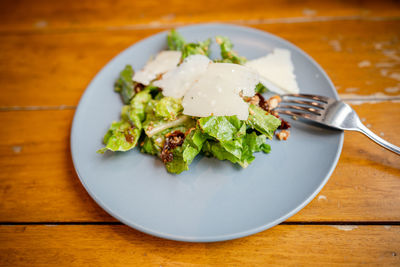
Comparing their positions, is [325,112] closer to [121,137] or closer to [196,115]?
[196,115]

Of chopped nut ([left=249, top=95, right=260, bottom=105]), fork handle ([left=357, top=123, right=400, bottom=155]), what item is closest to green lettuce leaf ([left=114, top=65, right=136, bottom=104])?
chopped nut ([left=249, top=95, right=260, bottom=105])

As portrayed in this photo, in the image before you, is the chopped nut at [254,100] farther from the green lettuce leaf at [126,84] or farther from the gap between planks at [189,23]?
the gap between planks at [189,23]

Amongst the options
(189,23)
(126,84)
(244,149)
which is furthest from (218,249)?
(189,23)

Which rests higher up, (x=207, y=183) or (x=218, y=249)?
(x=207, y=183)

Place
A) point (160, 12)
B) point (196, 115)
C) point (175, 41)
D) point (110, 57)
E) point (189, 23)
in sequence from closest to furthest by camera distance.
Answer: point (196, 115) → point (175, 41) → point (110, 57) → point (189, 23) → point (160, 12)

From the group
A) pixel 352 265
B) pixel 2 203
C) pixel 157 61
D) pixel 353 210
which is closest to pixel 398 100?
pixel 353 210

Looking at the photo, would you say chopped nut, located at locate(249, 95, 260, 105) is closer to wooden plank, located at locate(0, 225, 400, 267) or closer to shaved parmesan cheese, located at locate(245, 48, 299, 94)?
shaved parmesan cheese, located at locate(245, 48, 299, 94)
